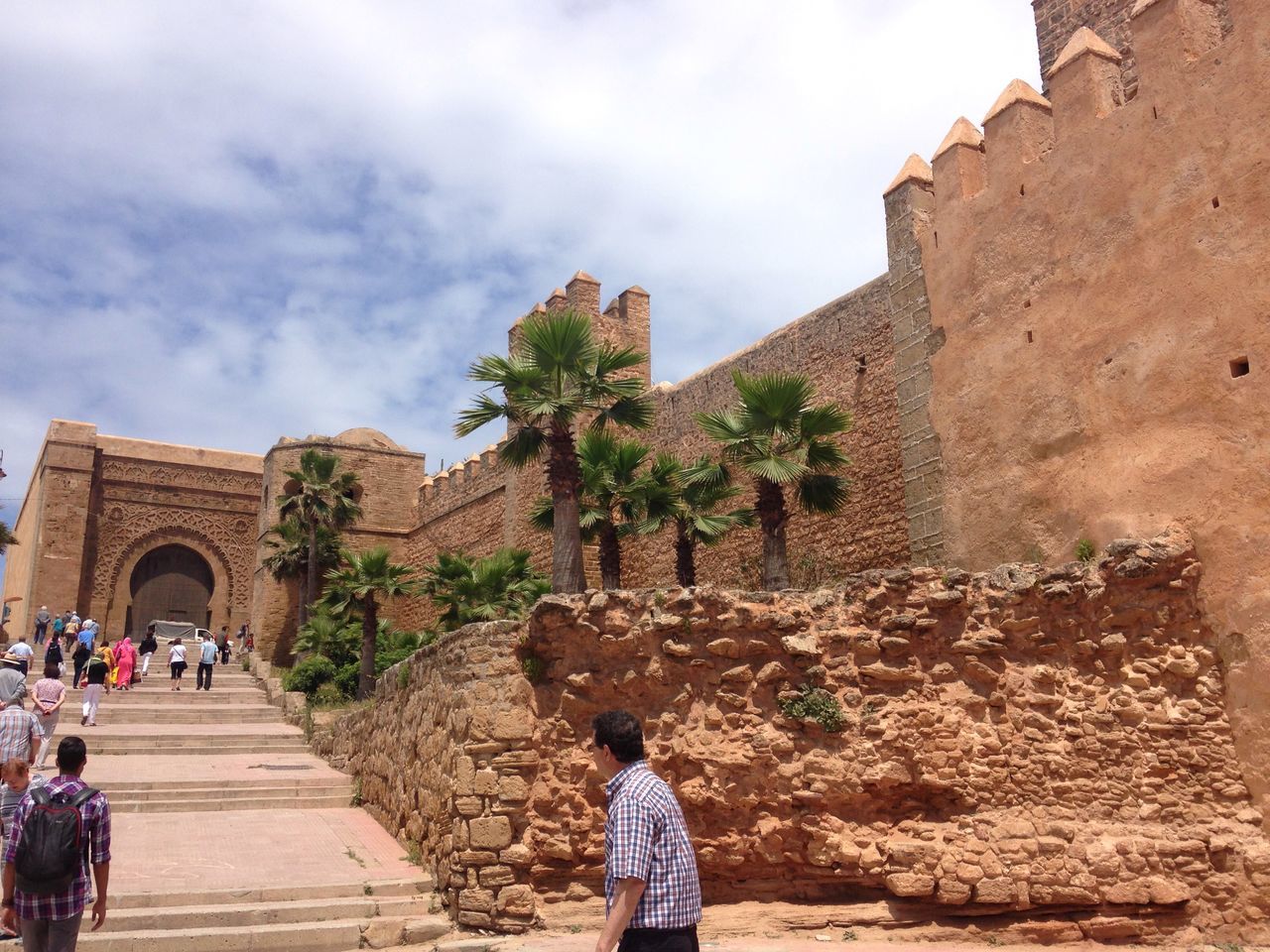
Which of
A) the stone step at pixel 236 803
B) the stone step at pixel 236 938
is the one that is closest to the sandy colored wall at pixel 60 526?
the stone step at pixel 236 803

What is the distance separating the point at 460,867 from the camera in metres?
7.34

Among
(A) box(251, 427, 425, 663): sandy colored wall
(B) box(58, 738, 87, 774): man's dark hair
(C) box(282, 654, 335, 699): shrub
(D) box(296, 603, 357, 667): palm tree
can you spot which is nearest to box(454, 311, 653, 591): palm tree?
(B) box(58, 738, 87, 774): man's dark hair

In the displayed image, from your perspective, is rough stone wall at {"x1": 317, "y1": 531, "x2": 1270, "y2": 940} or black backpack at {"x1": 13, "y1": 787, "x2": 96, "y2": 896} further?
rough stone wall at {"x1": 317, "y1": 531, "x2": 1270, "y2": 940}

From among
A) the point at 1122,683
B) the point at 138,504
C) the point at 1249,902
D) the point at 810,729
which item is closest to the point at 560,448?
the point at 810,729

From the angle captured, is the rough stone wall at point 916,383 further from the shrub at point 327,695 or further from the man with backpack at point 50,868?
the shrub at point 327,695

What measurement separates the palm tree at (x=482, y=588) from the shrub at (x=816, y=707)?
35.9 feet

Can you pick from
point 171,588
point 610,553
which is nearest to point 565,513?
point 610,553

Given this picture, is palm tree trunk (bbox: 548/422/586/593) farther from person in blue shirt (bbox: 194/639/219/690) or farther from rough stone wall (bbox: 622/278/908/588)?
person in blue shirt (bbox: 194/639/219/690)

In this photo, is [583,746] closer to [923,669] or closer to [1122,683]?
[923,669]

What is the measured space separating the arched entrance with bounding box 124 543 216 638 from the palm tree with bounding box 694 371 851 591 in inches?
1122

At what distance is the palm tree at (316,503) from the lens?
102 feet

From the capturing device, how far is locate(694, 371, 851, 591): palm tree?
40.4ft

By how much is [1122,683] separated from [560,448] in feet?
24.0

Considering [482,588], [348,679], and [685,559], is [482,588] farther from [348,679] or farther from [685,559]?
[348,679]
